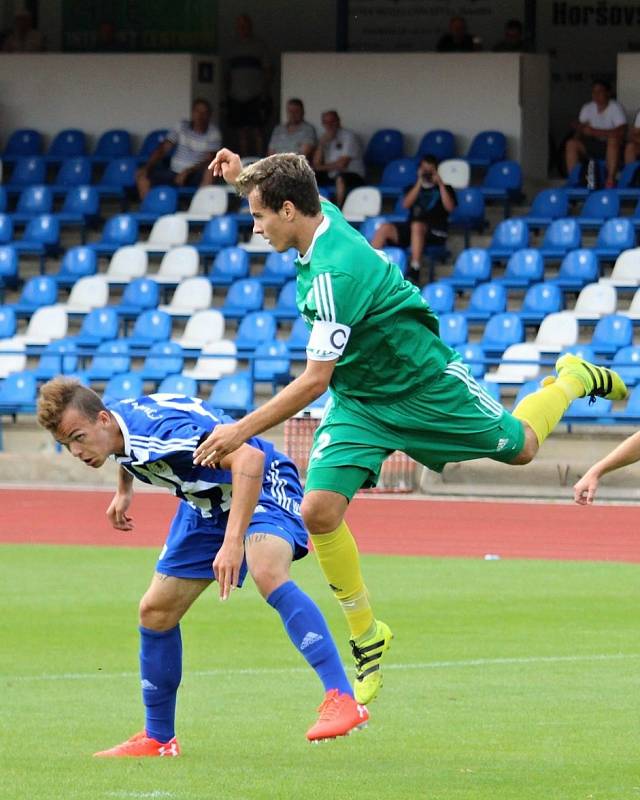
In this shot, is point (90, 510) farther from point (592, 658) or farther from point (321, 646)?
point (321, 646)

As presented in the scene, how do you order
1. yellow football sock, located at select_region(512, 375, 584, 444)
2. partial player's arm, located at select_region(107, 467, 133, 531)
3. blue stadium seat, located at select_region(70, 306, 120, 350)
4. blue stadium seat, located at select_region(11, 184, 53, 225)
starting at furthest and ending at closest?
1. blue stadium seat, located at select_region(11, 184, 53, 225)
2. blue stadium seat, located at select_region(70, 306, 120, 350)
3. yellow football sock, located at select_region(512, 375, 584, 444)
4. partial player's arm, located at select_region(107, 467, 133, 531)

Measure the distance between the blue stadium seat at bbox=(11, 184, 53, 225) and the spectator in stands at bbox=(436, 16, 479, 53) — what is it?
636cm

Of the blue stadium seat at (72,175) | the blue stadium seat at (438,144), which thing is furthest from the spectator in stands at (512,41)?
the blue stadium seat at (72,175)

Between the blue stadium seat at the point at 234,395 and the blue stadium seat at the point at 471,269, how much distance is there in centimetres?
339

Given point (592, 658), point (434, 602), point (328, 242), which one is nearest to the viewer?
point (328, 242)

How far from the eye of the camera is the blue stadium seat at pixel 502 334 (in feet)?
74.8

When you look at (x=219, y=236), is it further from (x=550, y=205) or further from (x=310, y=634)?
(x=310, y=634)

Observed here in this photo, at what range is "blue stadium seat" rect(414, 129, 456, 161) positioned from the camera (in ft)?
87.5

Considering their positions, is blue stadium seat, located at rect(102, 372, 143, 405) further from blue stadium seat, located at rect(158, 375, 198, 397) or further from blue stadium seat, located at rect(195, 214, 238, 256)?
blue stadium seat, located at rect(195, 214, 238, 256)

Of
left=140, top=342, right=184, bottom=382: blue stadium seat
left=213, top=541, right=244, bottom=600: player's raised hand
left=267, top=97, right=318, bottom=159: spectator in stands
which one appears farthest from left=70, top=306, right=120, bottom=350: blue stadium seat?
left=213, top=541, right=244, bottom=600: player's raised hand

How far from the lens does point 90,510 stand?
19.8 meters

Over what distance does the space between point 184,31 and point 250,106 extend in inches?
110

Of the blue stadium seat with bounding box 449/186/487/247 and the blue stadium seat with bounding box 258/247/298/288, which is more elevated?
the blue stadium seat with bounding box 449/186/487/247

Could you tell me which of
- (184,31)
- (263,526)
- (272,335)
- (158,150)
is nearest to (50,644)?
(263,526)
